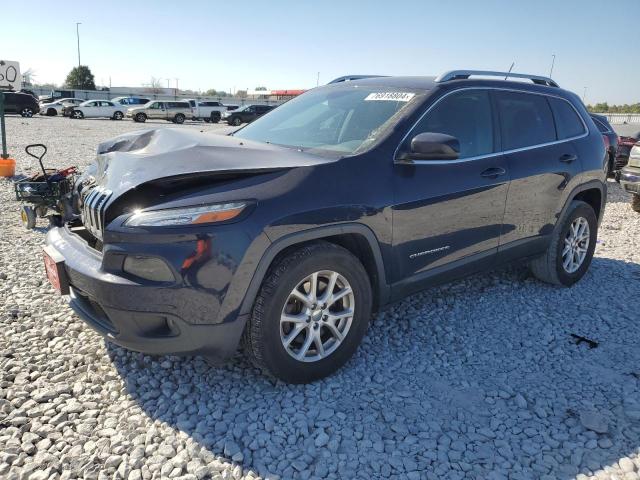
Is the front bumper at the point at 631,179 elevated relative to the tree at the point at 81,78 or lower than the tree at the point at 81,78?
lower

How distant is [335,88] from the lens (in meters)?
4.10

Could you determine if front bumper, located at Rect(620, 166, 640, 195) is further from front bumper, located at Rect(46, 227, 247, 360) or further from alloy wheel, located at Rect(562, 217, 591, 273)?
front bumper, located at Rect(46, 227, 247, 360)

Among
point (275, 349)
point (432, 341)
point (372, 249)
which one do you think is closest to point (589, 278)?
point (432, 341)

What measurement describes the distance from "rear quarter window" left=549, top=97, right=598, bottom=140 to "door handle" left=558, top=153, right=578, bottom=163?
0.16m

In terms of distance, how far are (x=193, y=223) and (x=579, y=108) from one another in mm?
3910

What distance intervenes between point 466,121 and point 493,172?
0.42m

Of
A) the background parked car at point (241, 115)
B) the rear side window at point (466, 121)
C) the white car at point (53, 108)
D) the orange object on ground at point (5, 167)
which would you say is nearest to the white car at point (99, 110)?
the white car at point (53, 108)

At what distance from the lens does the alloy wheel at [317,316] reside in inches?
113

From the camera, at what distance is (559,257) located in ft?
15.1

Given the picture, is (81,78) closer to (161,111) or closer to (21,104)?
(21,104)

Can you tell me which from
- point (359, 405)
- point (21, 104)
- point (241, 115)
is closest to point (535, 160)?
point (359, 405)

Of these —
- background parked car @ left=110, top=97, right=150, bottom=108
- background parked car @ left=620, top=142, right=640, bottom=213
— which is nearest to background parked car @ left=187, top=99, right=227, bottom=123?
background parked car @ left=110, top=97, right=150, bottom=108

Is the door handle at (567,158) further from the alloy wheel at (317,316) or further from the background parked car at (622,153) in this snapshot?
the background parked car at (622,153)

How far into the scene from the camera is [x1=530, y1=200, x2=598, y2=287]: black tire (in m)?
4.56
